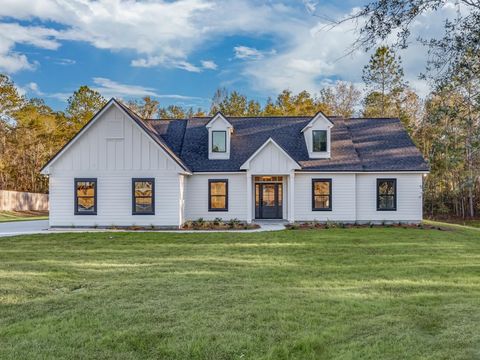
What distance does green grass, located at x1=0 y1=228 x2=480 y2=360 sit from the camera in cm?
456

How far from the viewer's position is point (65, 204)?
59.1ft

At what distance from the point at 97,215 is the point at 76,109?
24903 millimetres

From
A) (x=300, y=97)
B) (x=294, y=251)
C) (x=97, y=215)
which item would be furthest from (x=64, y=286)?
(x=300, y=97)

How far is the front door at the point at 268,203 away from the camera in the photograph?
2067 centimetres

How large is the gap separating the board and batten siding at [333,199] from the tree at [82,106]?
2706 cm

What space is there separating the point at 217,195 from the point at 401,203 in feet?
29.6

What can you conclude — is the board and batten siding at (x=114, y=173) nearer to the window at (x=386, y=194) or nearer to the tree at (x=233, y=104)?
the window at (x=386, y=194)

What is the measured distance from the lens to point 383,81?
115 feet

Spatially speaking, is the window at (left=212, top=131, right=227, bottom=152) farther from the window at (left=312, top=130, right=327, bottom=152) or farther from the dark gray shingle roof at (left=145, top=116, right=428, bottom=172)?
the window at (left=312, top=130, right=327, bottom=152)

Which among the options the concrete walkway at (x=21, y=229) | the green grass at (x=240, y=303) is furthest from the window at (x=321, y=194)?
the concrete walkway at (x=21, y=229)

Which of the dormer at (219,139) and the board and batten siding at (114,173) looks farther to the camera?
the dormer at (219,139)

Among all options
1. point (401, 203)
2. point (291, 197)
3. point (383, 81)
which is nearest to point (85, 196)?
point (291, 197)

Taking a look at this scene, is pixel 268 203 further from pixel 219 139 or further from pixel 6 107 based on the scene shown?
pixel 6 107

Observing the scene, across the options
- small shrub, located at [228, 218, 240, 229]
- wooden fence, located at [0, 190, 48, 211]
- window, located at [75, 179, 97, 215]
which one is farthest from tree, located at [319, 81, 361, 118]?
wooden fence, located at [0, 190, 48, 211]
